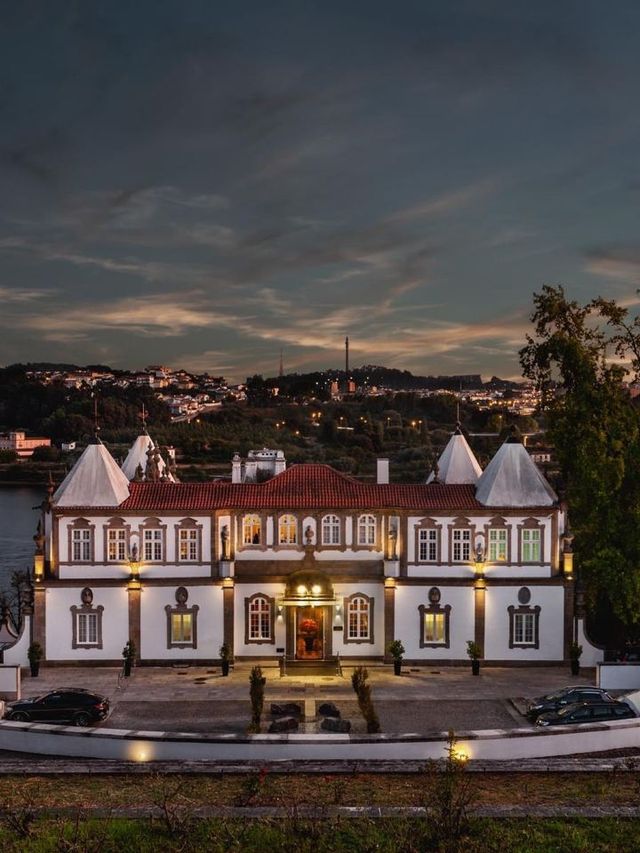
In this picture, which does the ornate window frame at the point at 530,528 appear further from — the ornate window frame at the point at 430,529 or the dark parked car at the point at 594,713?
the dark parked car at the point at 594,713

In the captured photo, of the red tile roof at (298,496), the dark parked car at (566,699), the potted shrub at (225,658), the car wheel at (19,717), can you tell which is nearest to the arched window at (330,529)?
the red tile roof at (298,496)

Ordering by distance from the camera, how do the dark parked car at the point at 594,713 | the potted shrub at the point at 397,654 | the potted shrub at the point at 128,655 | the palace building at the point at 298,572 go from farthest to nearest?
the palace building at the point at 298,572 → the potted shrub at the point at 397,654 → the potted shrub at the point at 128,655 → the dark parked car at the point at 594,713

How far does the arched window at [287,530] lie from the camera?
30906mm

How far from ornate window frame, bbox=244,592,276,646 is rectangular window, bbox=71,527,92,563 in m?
5.63

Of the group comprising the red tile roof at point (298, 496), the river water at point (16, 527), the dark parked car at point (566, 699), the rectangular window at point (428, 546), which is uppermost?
the red tile roof at point (298, 496)

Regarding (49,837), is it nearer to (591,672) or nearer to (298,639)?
(298,639)

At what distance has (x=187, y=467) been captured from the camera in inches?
4318

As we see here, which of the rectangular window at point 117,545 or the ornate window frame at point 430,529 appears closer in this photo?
the rectangular window at point 117,545

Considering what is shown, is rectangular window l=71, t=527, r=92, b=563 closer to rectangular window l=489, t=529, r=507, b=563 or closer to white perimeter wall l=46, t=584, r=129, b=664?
white perimeter wall l=46, t=584, r=129, b=664

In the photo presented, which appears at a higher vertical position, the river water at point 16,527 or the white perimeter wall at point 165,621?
the white perimeter wall at point 165,621

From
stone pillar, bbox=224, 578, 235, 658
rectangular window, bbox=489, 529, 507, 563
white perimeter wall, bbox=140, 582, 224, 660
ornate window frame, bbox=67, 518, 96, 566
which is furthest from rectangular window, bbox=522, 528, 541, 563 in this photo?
ornate window frame, bbox=67, 518, 96, 566

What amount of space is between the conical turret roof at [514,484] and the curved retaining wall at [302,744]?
11.0 m

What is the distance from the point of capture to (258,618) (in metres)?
30.6

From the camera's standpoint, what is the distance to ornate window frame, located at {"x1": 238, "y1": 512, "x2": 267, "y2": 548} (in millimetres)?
30875
